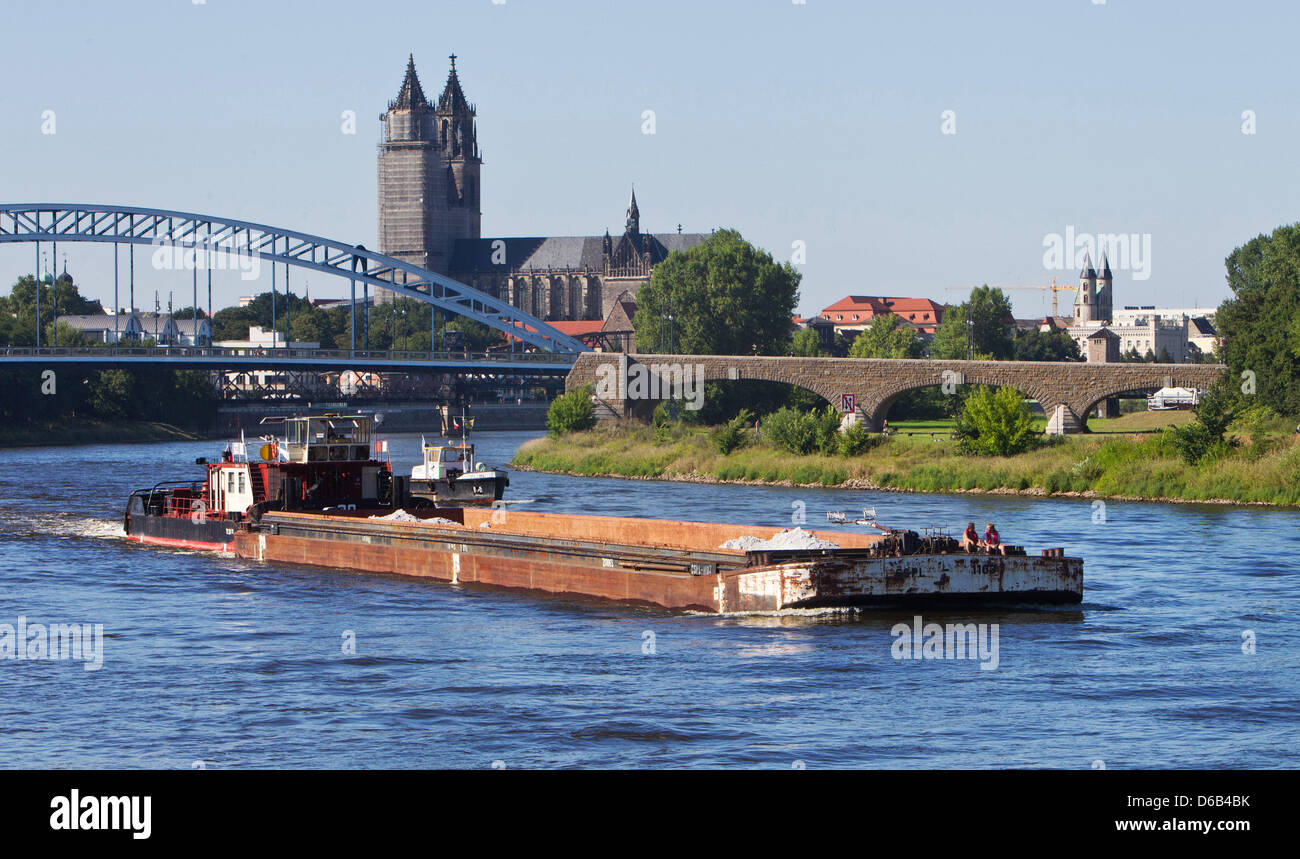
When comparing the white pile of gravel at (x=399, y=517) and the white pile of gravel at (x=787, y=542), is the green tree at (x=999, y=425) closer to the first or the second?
the white pile of gravel at (x=399, y=517)

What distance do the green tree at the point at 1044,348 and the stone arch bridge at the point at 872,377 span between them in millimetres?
70662

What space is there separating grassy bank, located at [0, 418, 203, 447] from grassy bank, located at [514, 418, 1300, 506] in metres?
47.2

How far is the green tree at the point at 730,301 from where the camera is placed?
12162cm

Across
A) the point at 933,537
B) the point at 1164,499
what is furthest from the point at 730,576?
the point at 1164,499

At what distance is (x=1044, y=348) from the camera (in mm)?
162500

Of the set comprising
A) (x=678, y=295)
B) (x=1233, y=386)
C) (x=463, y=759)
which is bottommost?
(x=463, y=759)

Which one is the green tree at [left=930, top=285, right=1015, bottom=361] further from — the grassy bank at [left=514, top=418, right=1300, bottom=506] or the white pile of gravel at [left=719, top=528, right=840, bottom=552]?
the white pile of gravel at [left=719, top=528, right=840, bottom=552]

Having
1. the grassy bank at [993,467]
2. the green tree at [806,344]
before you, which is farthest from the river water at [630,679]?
the green tree at [806,344]

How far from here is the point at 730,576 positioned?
28.8 meters

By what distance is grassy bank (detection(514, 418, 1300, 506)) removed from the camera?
52594 millimetres

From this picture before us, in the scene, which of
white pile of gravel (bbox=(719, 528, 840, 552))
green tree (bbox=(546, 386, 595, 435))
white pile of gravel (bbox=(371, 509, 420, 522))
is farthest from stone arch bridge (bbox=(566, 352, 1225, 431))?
white pile of gravel (bbox=(719, 528, 840, 552))

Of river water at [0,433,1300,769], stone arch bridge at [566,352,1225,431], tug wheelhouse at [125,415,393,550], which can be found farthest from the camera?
stone arch bridge at [566,352,1225,431]
